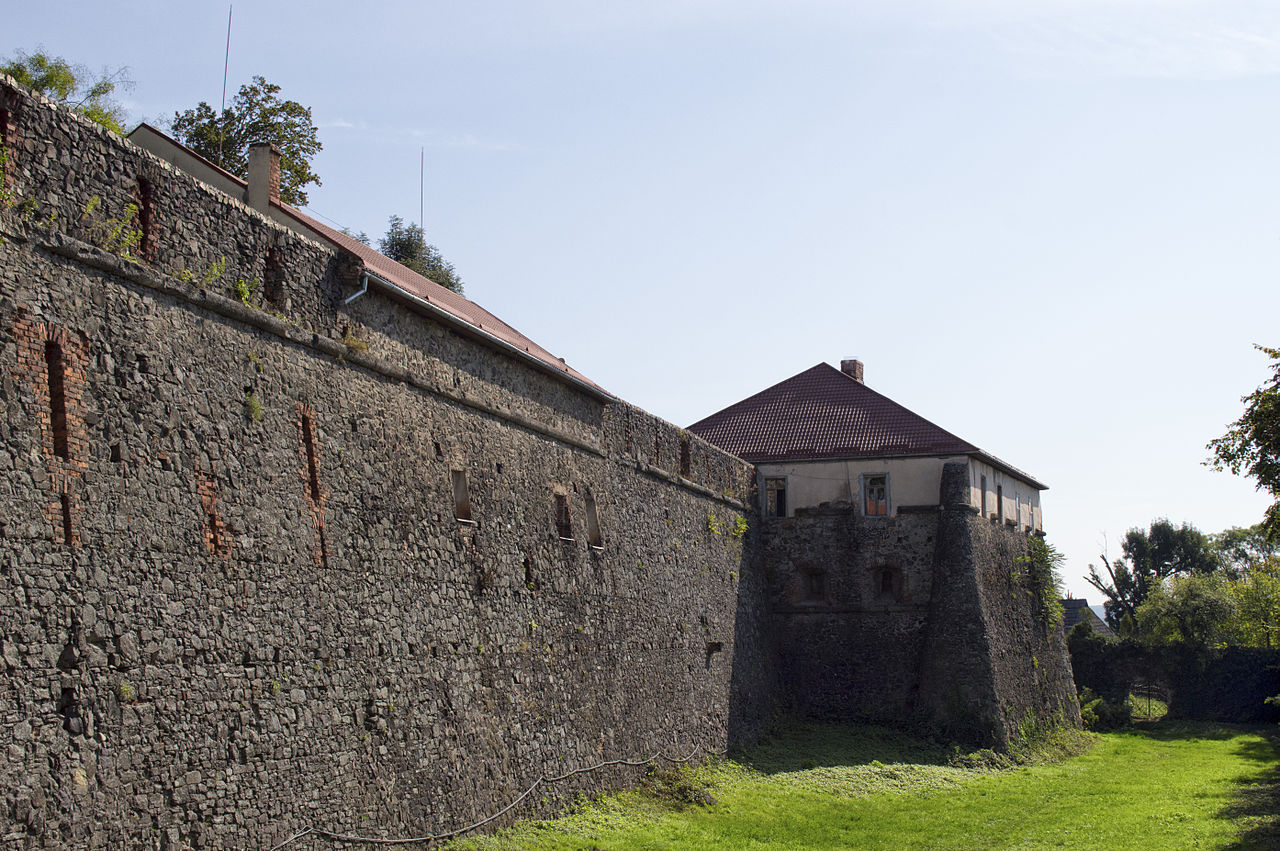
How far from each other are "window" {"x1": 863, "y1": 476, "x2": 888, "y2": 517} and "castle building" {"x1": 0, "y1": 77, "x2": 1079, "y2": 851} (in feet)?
21.3

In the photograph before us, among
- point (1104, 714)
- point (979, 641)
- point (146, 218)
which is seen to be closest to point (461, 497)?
point (146, 218)

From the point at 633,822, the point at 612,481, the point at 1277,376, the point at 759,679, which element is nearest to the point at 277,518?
the point at 633,822

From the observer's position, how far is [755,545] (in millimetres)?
25016

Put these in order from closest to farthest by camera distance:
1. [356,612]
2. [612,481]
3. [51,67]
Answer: [356,612] → [612,481] → [51,67]

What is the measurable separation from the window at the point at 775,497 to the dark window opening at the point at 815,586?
1465 millimetres

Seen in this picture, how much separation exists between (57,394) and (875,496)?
64.4 ft

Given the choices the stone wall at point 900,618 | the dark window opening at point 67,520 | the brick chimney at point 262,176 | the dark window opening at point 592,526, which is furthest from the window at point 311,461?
the stone wall at point 900,618

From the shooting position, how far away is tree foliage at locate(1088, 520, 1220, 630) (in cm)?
5738

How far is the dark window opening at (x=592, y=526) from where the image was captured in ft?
57.1

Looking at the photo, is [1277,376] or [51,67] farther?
[51,67]

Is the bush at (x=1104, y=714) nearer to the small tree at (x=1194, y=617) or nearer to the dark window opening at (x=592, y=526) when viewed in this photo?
the small tree at (x=1194, y=617)

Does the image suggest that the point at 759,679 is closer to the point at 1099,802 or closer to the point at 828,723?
the point at 828,723

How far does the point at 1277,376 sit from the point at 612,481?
370 inches

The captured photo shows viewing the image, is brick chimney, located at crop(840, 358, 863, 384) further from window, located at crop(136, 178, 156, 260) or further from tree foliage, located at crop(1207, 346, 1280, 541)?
window, located at crop(136, 178, 156, 260)
